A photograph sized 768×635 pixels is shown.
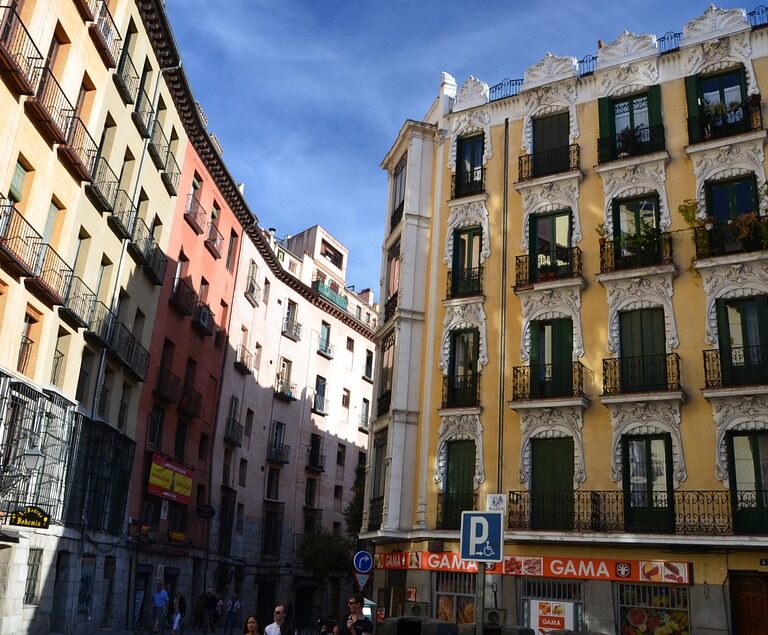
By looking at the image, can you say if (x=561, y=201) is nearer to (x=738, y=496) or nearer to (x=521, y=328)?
(x=521, y=328)

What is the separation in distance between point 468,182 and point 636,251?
670 cm

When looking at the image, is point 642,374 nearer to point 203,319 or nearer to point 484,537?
point 484,537

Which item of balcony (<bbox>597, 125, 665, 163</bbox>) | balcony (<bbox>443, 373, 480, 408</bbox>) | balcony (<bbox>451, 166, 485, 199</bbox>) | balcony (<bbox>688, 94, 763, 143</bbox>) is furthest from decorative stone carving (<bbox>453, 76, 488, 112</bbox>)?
balcony (<bbox>443, 373, 480, 408</bbox>)

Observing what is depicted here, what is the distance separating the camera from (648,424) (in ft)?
74.2

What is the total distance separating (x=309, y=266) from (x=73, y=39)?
102 feet

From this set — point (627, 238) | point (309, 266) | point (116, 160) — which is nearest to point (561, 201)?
point (627, 238)

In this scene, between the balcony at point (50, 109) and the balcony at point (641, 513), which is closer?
the balcony at point (641, 513)

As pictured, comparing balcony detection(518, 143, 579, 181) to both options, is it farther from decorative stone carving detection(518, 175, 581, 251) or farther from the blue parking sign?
the blue parking sign

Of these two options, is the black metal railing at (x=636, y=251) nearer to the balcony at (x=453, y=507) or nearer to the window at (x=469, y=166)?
the window at (x=469, y=166)

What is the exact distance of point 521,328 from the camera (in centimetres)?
2553

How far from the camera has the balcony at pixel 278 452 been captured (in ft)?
152

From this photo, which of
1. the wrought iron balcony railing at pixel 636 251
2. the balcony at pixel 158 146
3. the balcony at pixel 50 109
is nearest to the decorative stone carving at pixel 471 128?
the wrought iron balcony railing at pixel 636 251

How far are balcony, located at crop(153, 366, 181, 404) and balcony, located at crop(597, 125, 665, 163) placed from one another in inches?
718

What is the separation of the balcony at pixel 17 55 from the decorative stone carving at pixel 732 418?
19255 mm
